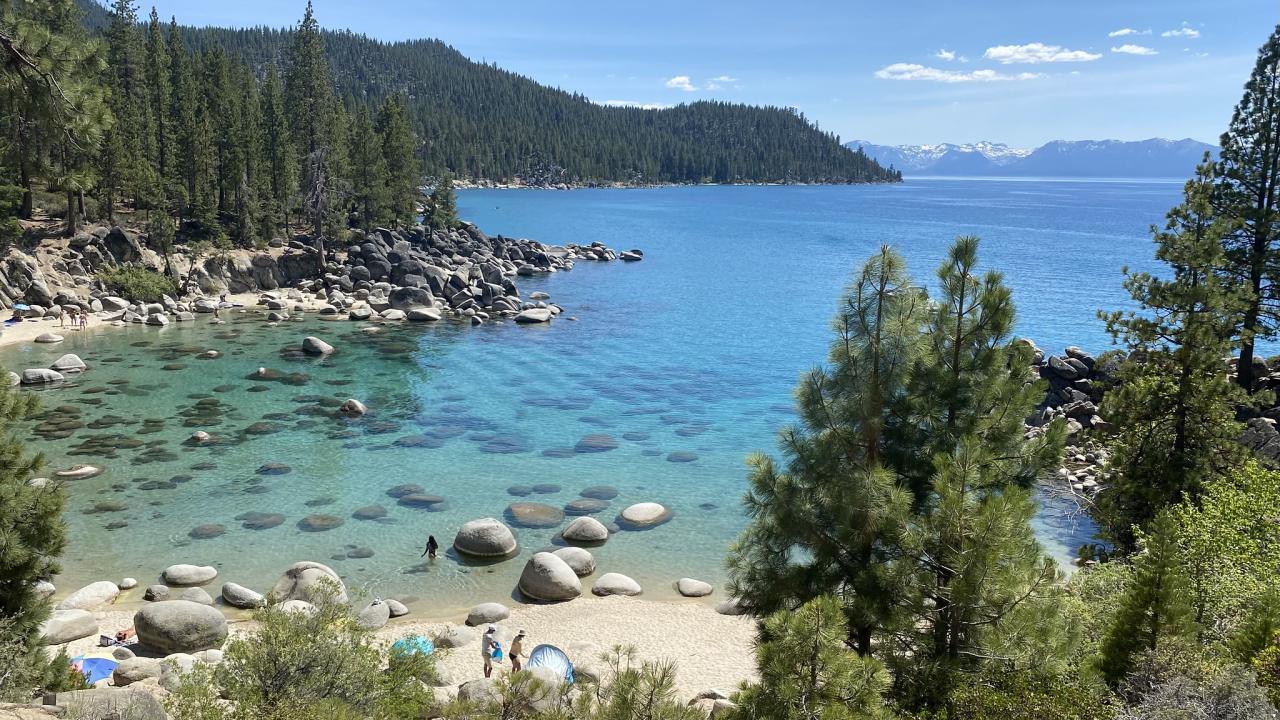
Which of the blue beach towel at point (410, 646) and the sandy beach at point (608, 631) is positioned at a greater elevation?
the blue beach towel at point (410, 646)

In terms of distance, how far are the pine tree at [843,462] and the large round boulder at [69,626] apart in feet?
53.9

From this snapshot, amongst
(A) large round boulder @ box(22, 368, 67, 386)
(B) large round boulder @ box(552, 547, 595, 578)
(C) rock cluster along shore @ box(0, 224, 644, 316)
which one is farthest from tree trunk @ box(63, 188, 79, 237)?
(B) large round boulder @ box(552, 547, 595, 578)

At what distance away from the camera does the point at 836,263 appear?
318 ft

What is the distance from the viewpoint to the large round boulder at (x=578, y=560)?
2431 cm

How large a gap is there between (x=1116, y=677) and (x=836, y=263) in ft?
288

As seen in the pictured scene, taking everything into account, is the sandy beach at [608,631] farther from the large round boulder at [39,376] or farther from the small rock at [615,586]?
the large round boulder at [39,376]

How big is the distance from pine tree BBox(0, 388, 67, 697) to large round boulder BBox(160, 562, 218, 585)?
7.77 m

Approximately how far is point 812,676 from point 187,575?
19893 millimetres

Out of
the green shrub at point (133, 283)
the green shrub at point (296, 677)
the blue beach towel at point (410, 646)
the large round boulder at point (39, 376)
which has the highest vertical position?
the green shrub at point (133, 283)

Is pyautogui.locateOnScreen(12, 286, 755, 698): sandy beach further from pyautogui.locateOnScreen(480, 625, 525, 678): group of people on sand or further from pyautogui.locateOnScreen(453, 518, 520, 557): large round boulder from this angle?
pyautogui.locateOnScreen(453, 518, 520, 557): large round boulder

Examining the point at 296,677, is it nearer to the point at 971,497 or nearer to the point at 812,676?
the point at 812,676

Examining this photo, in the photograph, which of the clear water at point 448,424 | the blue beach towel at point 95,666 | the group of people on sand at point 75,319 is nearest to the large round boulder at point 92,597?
the clear water at point 448,424

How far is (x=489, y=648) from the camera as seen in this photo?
1889 centimetres

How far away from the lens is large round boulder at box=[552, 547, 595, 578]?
24312 millimetres
